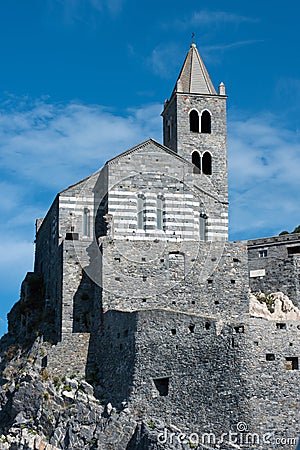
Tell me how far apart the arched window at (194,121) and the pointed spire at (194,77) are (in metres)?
1.41

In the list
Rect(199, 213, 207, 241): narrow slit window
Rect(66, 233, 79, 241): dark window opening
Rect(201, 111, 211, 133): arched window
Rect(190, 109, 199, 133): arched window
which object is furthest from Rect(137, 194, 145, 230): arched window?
Rect(201, 111, 211, 133): arched window

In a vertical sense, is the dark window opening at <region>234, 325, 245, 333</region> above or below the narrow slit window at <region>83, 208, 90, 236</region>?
below

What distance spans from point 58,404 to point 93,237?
10.6 metres

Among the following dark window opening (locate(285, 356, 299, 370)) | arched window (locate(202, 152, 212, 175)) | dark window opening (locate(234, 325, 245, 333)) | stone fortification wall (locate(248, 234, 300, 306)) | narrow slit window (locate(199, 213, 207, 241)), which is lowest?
dark window opening (locate(285, 356, 299, 370))

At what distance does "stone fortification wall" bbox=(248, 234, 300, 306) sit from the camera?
56.3 metres

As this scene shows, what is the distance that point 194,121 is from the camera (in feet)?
201

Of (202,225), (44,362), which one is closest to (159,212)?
(202,225)

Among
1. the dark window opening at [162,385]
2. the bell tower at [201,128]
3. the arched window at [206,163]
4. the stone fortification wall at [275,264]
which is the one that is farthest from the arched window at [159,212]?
the dark window opening at [162,385]

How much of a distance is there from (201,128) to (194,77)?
3865 mm

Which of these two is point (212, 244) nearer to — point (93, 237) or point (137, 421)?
point (93, 237)

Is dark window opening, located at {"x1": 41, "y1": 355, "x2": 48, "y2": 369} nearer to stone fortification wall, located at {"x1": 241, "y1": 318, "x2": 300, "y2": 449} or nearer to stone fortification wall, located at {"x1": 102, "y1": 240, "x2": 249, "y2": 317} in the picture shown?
stone fortification wall, located at {"x1": 102, "y1": 240, "x2": 249, "y2": 317}

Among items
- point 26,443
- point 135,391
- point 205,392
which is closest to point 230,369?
point 205,392

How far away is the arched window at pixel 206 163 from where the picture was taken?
60219mm

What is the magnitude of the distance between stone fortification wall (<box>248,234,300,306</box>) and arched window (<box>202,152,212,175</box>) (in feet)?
18.7
